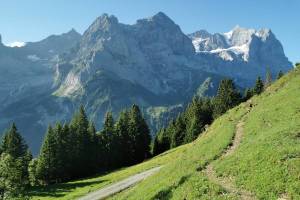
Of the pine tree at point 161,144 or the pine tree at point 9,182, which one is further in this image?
the pine tree at point 161,144

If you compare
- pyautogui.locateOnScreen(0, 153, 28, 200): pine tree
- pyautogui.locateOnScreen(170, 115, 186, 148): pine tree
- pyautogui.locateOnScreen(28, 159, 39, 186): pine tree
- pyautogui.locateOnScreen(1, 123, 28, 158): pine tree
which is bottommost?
pyautogui.locateOnScreen(0, 153, 28, 200): pine tree

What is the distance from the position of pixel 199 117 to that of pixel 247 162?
283 feet

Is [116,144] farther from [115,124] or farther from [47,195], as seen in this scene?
[47,195]

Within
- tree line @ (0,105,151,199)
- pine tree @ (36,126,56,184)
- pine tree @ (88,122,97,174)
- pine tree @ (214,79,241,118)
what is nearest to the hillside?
tree line @ (0,105,151,199)

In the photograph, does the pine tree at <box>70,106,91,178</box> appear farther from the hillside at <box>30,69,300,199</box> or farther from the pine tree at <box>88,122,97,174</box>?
the hillside at <box>30,69,300,199</box>

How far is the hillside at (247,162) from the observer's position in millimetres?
28148

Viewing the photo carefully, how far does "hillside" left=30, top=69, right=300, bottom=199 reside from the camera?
2815cm

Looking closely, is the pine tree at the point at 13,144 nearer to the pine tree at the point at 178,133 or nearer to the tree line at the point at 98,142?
the tree line at the point at 98,142

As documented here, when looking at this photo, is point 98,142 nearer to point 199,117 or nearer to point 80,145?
point 80,145

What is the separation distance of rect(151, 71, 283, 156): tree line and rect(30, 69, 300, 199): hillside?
6068cm

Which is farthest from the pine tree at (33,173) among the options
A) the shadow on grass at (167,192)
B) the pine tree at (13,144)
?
the shadow on grass at (167,192)

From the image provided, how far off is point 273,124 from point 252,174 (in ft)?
47.0

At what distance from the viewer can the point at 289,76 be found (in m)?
63.8

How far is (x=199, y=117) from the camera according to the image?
119 meters
